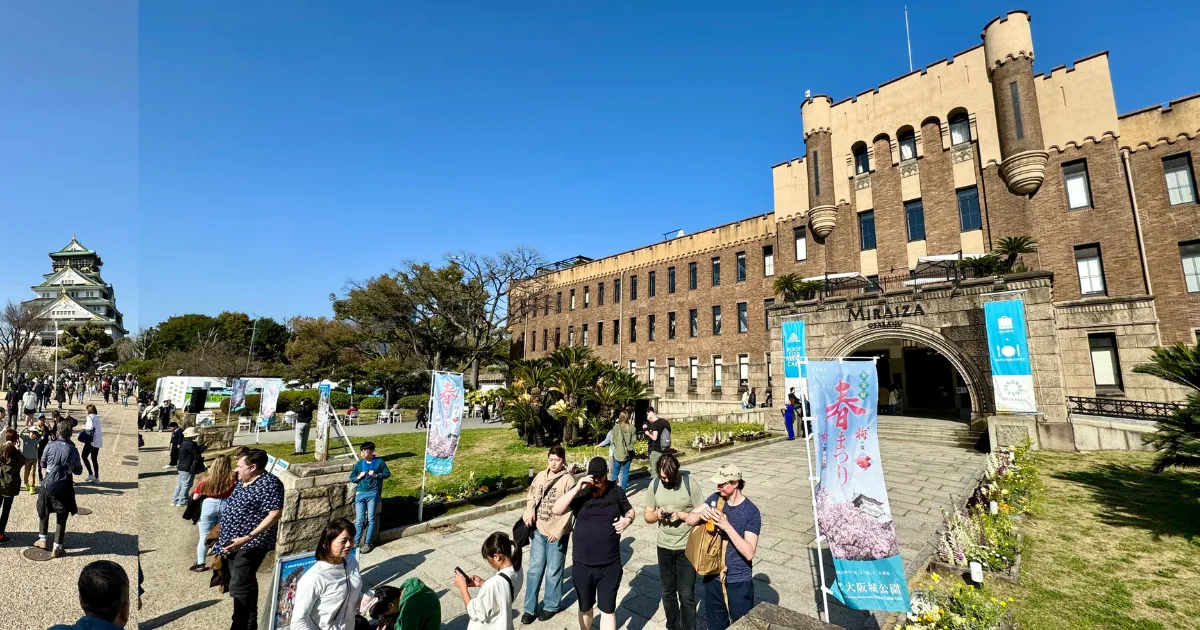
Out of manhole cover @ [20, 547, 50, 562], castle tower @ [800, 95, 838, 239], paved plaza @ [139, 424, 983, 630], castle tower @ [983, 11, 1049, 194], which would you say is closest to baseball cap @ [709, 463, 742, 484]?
paved plaza @ [139, 424, 983, 630]

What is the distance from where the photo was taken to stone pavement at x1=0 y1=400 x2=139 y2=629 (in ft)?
19.3

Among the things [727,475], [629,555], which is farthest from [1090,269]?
[727,475]

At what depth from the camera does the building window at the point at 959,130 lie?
2475 centimetres

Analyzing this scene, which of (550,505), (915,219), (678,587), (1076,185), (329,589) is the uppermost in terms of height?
(1076,185)

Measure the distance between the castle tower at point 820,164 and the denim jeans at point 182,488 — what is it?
97.7ft

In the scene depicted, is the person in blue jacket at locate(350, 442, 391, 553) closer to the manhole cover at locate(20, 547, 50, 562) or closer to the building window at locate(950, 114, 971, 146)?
the manhole cover at locate(20, 547, 50, 562)

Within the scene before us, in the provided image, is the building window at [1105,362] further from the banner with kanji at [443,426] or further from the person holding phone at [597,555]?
the banner with kanji at [443,426]

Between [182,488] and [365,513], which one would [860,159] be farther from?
[182,488]

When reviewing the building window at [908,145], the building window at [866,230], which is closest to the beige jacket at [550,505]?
the building window at [866,230]

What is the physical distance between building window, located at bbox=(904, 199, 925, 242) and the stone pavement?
102 ft

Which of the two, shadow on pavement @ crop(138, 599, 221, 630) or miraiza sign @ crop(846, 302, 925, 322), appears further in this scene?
miraiza sign @ crop(846, 302, 925, 322)

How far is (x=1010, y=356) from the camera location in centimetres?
1662

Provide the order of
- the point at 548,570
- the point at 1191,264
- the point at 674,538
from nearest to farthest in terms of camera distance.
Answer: the point at 674,538
the point at 548,570
the point at 1191,264

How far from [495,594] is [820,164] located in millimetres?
30674
